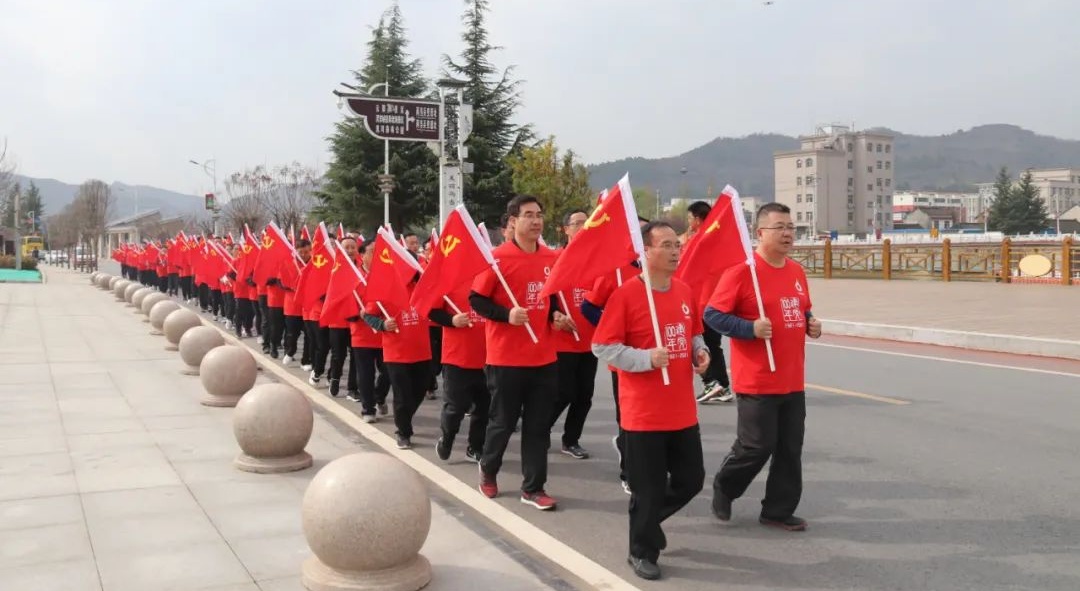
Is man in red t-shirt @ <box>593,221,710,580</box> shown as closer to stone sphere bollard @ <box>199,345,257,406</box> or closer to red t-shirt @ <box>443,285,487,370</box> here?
red t-shirt @ <box>443,285,487,370</box>

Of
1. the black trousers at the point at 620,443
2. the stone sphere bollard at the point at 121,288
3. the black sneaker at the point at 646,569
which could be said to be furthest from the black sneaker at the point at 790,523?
the stone sphere bollard at the point at 121,288

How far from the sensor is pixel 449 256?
656 centimetres

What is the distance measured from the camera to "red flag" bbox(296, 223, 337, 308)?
35.4 feet

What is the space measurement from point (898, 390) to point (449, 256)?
19.0ft

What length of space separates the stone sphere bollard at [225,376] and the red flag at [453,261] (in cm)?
370

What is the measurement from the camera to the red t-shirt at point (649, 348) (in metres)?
4.63

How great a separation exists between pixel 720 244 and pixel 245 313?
12.9 meters

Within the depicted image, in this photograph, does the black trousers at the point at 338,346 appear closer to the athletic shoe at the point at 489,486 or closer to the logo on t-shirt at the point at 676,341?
the athletic shoe at the point at 489,486

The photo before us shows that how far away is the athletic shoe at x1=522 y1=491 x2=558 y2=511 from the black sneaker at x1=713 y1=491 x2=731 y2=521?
1.01m

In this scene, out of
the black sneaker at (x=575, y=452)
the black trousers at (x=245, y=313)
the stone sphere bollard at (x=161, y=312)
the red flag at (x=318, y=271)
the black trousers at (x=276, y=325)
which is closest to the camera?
the black sneaker at (x=575, y=452)

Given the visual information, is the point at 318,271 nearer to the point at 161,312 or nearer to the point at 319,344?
the point at 319,344

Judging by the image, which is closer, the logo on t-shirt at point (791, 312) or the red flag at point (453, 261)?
the logo on t-shirt at point (791, 312)

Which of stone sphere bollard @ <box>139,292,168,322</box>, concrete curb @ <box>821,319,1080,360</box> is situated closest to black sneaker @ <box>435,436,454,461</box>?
concrete curb @ <box>821,319,1080,360</box>

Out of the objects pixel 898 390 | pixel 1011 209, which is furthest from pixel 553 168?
pixel 1011 209
